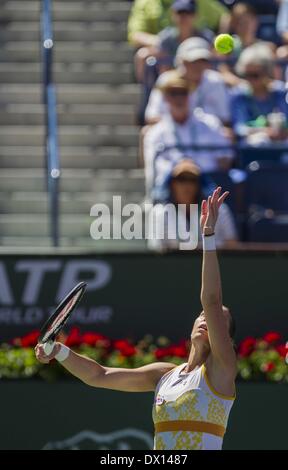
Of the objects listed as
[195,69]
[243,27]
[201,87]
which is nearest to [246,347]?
[201,87]

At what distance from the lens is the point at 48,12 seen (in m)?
11.2

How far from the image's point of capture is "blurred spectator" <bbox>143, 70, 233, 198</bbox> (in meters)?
9.95

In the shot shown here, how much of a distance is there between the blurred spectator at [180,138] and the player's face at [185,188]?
0.89ft

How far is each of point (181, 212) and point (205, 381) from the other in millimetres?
4120

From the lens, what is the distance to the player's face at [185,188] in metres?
9.55

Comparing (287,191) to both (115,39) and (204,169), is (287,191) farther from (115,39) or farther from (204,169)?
(115,39)

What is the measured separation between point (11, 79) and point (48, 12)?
1.09 m

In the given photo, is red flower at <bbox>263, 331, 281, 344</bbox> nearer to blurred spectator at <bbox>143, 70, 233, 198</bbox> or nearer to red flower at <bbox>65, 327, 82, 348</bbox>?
red flower at <bbox>65, 327, 82, 348</bbox>

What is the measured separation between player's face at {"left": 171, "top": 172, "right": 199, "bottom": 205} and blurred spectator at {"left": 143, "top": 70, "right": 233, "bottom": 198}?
271mm

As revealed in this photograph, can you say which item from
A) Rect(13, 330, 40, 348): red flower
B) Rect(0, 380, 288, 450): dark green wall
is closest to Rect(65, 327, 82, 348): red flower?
Rect(13, 330, 40, 348): red flower

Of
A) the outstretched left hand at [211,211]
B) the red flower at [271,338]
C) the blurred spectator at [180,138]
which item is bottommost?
the red flower at [271,338]

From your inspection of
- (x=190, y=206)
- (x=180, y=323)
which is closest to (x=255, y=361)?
(x=180, y=323)

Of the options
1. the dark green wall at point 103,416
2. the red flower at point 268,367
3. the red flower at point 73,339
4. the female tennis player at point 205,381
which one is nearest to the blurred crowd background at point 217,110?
the red flower at point 73,339

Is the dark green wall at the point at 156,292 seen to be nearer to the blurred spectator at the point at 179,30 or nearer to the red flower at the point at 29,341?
the red flower at the point at 29,341
